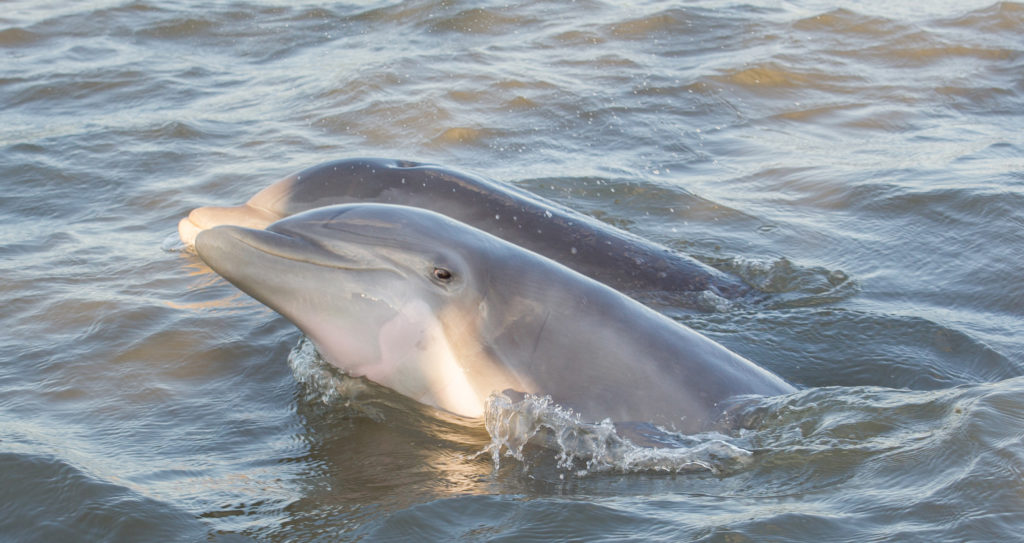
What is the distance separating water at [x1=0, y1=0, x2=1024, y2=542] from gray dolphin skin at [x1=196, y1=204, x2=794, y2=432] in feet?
0.80

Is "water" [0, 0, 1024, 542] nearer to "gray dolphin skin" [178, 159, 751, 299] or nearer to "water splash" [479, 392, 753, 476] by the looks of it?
"water splash" [479, 392, 753, 476]

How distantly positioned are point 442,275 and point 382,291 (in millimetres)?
240

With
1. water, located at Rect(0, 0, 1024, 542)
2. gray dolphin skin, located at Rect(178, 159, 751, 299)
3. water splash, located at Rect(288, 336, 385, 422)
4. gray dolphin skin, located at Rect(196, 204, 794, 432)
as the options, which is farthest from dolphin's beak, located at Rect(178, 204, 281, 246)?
gray dolphin skin, located at Rect(196, 204, 794, 432)

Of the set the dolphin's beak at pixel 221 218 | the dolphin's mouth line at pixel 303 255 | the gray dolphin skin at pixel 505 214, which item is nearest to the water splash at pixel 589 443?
the dolphin's mouth line at pixel 303 255

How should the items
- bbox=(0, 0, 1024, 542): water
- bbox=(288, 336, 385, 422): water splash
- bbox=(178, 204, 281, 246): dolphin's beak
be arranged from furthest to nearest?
bbox=(178, 204, 281, 246): dolphin's beak, bbox=(288, 336, 385, 422): water splash, bbox=(0, 0, 1024, 542): water

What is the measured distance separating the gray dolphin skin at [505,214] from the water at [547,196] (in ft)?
0.75

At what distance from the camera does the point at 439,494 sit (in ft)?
13.6

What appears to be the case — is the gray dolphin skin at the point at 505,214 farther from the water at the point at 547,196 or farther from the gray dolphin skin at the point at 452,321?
the gray dolphin skin at the point at 452,321

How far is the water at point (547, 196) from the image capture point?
4066 millimetres

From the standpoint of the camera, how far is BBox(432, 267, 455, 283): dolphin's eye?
4.45 m

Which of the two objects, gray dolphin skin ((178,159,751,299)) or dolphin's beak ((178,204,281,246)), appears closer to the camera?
gray dolphin skin ((178,159,751,299))

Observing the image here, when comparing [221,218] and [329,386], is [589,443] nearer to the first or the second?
[329,386]

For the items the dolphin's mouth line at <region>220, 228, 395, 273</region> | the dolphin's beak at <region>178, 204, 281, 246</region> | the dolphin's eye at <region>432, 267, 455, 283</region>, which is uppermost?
the dolphin's mouth line at <region>220, 228, 395, 273</region>

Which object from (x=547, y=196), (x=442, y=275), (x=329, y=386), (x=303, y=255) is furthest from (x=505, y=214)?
(x=547, y=196)
